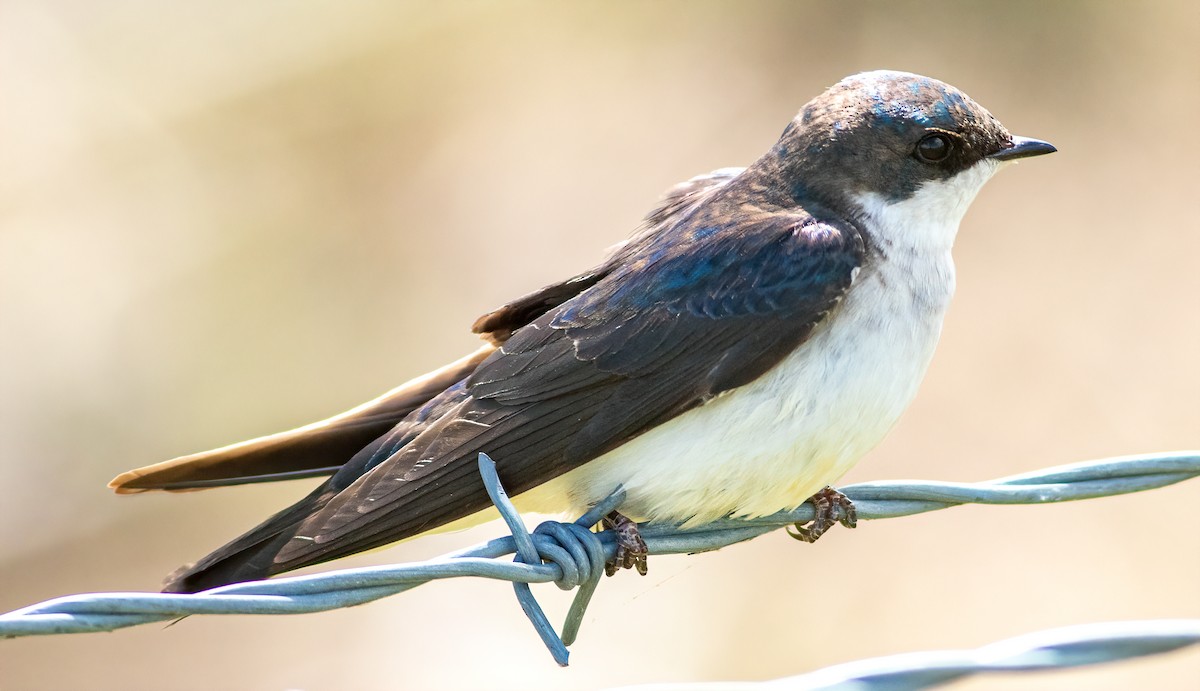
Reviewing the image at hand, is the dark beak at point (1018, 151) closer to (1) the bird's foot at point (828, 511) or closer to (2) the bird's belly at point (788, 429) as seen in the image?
(2) the bird's belly at point (788, 429)

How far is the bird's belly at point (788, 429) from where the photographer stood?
3344mm

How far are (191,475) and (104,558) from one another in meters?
4.43

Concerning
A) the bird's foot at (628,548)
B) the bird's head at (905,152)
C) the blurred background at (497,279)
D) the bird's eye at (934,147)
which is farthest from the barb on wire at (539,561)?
the blurred background at (497,279)

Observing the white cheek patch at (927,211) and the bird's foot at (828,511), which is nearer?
the bird's foot at (828,511)

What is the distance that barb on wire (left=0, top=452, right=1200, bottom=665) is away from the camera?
2273 mm

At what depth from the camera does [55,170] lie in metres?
9.22

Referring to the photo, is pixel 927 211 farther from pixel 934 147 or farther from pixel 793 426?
pixel 793 426

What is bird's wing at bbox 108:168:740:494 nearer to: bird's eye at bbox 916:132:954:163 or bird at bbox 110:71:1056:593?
bird at bbox 110:71:1056:593

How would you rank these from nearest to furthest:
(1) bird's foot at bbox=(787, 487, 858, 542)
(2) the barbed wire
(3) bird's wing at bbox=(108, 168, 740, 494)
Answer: (2) the barbed wire < (3) bird's wing at bbox=(108, 168, 740, 494) < (1) bird's foot at bbox=(787, 487, 858, 542)

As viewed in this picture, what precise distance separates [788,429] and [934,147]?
42.2 inches

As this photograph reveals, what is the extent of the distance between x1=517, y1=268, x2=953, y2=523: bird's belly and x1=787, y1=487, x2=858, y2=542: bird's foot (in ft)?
0.49

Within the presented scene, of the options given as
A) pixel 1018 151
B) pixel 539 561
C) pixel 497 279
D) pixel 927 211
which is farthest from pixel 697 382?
pixel 497 279

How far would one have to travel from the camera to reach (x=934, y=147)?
3.82m

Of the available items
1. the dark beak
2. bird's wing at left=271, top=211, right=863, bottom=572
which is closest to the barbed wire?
bird's wing at left=271, top=211, right=863, bottom=572
